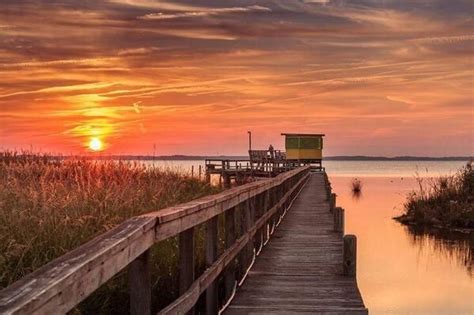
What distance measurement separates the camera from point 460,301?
57.0ft

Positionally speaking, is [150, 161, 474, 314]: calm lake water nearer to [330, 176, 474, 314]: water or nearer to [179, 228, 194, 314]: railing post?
[330, 176, 474, 314]: water

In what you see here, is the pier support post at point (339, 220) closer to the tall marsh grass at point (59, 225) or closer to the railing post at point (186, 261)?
the tall marsh grass at point (59, 225)

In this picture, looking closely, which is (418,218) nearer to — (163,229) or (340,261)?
(340,261)

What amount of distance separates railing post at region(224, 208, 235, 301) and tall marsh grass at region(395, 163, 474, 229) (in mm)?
22764

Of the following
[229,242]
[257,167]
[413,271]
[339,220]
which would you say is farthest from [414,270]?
[257,167]

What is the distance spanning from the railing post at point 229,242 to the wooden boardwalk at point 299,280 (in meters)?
0.14

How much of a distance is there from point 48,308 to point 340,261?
9066 mm

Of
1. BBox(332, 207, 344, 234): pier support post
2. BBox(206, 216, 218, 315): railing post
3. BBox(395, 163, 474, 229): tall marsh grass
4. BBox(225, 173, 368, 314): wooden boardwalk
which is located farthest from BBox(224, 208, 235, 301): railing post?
BBox(395, 163, 474, 229): tall marsh grass

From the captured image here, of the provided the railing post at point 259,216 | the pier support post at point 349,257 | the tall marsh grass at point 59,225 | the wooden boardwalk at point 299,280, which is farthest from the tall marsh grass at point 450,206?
the pier support post at point 349,257

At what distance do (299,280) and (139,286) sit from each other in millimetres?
5666

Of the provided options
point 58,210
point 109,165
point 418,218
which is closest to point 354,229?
point 418,218

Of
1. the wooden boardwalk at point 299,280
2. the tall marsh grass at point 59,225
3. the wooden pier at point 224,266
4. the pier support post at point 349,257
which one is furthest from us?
the pier support post at point 349,257

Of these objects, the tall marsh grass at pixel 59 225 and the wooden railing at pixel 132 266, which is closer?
the wooden railing at pixel 132 266

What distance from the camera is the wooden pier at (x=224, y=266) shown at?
A: 244 cm
